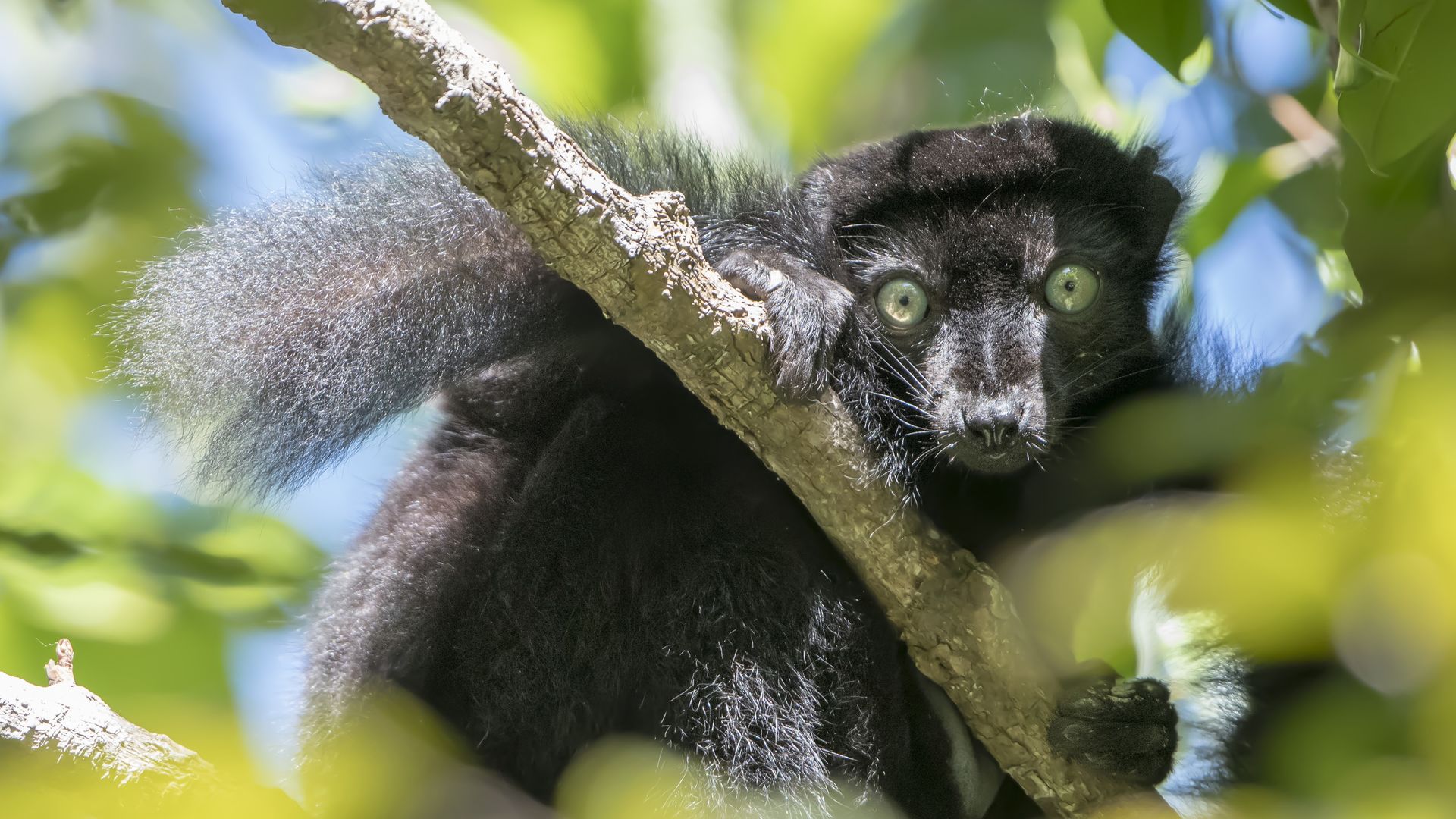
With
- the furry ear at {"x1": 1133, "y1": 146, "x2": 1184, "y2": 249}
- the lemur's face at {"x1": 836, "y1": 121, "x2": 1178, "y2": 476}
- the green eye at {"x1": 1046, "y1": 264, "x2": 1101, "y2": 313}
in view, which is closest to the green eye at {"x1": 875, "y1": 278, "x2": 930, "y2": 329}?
the lemur's face at {"x1": 836, "y1": 121, "x2": 1178, "y2": 476}

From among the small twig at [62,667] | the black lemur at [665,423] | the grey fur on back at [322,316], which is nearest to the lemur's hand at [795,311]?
the black lemur at [665,423]

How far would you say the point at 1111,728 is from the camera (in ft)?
8.25

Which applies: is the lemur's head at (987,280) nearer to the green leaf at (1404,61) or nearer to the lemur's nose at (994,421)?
the lemur's nose at (994,421)

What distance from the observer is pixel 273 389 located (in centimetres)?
257

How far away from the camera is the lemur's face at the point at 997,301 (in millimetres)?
2678

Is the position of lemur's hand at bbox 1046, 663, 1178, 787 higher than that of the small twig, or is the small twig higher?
lemur's hand at bbox 1046, 663, 1178, 787

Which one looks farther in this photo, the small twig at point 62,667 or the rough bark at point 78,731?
the small twig at point 62,667

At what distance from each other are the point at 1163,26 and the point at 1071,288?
64cm

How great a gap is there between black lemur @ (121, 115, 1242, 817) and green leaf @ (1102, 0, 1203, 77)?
1.47 ft

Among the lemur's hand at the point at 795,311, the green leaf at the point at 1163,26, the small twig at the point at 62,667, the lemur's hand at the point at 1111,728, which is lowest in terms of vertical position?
the small twig at the point at 62,667

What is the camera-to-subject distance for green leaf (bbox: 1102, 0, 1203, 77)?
2.53 m

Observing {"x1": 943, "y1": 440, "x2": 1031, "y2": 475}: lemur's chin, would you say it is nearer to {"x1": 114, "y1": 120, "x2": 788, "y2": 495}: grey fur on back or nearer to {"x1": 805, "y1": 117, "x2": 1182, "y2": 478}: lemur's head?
{"x1": 805, "y1": 117, "x2": 1182, "y2": 478}: lemur's head

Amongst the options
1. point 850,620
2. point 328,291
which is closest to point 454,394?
point 328,291

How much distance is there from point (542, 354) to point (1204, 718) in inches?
82.0
